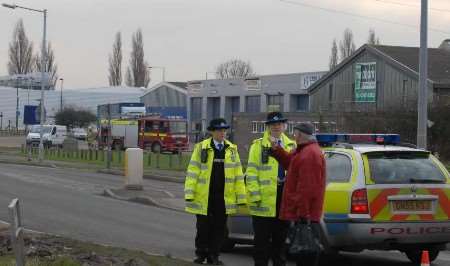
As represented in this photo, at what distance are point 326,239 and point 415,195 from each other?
1.18 m

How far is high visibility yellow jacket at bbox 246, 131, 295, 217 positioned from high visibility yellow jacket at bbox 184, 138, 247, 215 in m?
0.55

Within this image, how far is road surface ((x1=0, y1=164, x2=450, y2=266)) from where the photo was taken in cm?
1153

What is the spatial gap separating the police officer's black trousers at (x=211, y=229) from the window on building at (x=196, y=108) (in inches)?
2946

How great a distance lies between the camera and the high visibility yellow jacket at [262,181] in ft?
28.5

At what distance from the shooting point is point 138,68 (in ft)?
345

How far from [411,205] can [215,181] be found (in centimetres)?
233

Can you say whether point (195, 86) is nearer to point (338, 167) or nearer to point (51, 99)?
point (51, 99)

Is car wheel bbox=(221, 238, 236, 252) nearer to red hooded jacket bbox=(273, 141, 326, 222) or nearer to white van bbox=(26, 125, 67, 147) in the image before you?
red hooded jacket bbox=(273, 141, 326, 222)

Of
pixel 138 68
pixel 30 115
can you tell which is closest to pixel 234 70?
pixel 138 68

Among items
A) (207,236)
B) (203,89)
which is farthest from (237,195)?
(203,89)

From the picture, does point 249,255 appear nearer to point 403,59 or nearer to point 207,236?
point 207,236

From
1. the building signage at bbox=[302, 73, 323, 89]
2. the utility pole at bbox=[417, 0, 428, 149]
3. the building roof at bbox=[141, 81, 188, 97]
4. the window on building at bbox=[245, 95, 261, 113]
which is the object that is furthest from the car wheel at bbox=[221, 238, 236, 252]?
the building roof at bbox=[141, 81, 188, 97]

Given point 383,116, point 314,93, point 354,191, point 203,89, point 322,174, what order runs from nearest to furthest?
point 322,174 < point 354,191 < point 383,116 < point 314,93 < point 203,89

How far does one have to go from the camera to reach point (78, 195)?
21328 mm
